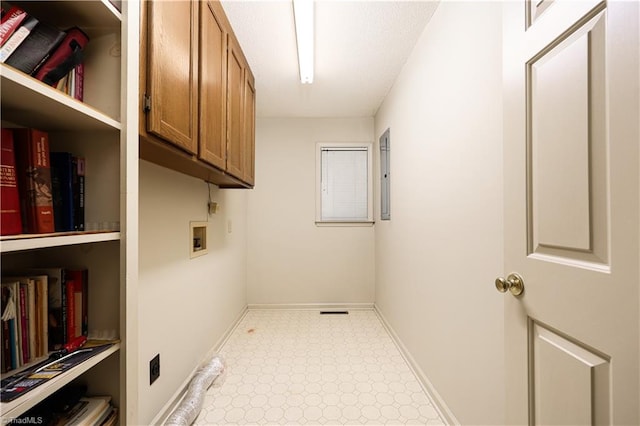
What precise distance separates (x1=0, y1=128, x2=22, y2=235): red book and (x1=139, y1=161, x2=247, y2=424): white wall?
777 millimetres

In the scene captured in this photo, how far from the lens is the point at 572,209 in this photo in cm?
69

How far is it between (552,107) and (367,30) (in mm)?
1642

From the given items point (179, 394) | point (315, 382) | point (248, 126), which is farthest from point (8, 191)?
point (315, 382)

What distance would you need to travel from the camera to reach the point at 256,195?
3707mm

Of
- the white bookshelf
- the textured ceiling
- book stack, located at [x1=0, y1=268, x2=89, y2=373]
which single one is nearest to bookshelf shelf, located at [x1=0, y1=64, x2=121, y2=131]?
the white bookshelf

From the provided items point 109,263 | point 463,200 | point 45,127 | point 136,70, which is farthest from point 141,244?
point 463,200

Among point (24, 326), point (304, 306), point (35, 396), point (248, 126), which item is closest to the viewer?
point (35, 396)

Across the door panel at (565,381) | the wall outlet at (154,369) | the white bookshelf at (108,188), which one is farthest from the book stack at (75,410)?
the door panel at (565,381)

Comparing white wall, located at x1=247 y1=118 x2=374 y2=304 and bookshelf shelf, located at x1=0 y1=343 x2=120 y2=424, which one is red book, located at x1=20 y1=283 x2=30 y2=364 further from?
white wall, located at x1=247 y1=118 x2=374 y2=304

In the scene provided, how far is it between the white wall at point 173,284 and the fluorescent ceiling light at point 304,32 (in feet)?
4.16

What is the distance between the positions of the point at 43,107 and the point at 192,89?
714 millimetres

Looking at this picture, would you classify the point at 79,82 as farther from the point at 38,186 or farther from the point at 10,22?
the point at 38,186

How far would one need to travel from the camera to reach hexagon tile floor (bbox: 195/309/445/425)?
163 cm

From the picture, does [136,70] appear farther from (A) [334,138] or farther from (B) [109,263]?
(A) [334,138]
